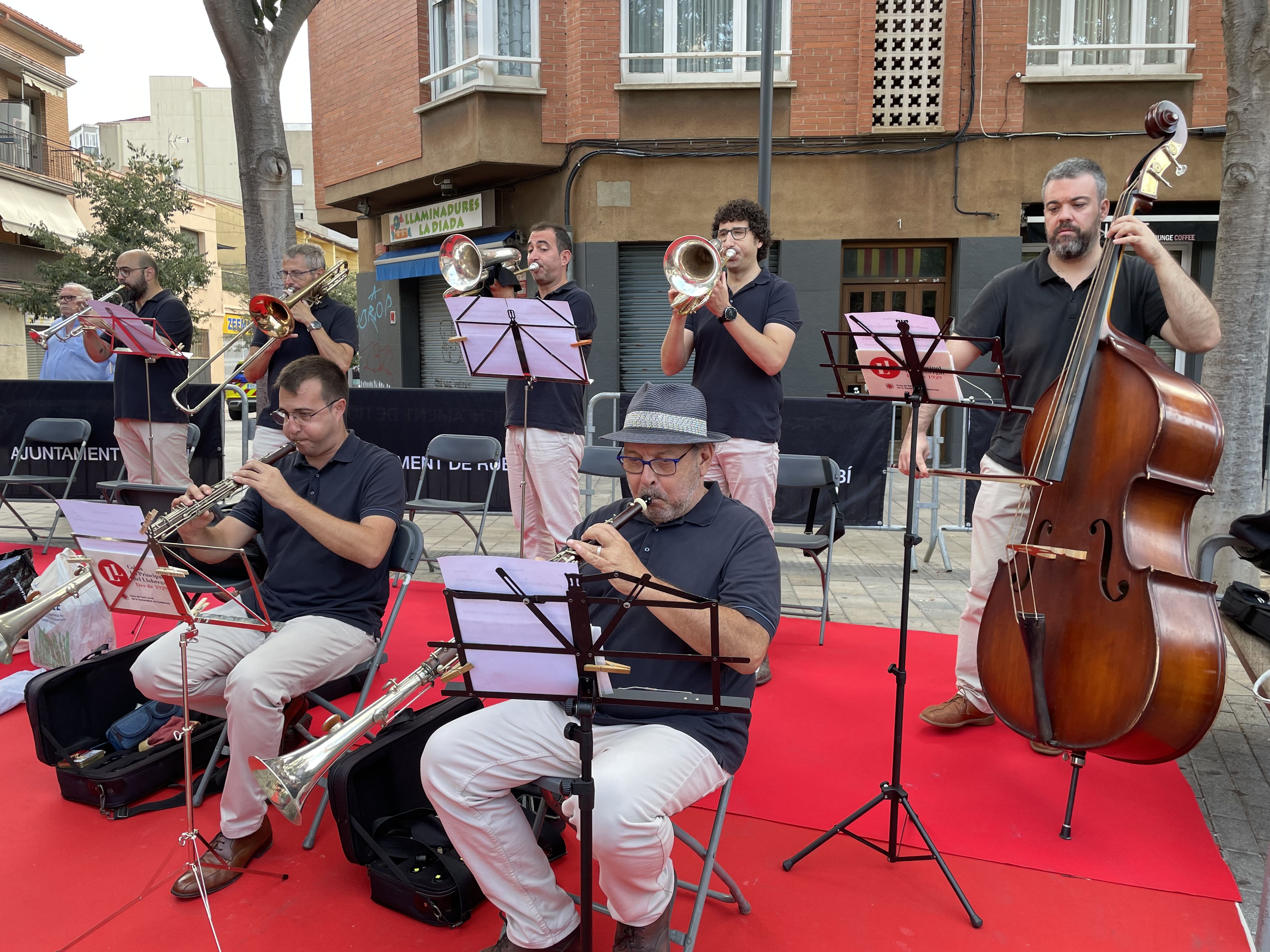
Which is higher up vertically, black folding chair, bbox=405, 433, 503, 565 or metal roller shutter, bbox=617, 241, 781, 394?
metal roller shutter, bbox=617, 241, 781, 394

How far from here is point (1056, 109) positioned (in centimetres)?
1091

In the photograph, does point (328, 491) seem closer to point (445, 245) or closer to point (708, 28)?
point (445, 245)

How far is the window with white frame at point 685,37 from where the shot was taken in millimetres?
11391

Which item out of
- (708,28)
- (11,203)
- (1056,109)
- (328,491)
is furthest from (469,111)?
(11,203)

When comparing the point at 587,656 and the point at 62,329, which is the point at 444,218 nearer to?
the point at 62,329

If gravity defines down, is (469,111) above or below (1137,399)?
above

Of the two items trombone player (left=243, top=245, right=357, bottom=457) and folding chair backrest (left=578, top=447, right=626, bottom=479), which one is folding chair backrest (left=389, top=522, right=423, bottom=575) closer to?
trombone player (left=243, top=245, right=357, bottom=457)

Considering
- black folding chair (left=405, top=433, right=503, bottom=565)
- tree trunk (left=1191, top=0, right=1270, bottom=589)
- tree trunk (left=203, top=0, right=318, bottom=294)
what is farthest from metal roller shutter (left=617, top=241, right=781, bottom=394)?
tree trunk (left=1191, top=0, right=1270, bottom=589)

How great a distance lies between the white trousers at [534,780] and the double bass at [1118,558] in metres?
1.16

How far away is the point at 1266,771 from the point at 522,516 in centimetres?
359

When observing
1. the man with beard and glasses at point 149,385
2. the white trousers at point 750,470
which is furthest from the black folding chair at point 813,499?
the man with beard and glasses at point 149,385

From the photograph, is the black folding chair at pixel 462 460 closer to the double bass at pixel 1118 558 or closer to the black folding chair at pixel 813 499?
the black folding chair at pixel 813 499

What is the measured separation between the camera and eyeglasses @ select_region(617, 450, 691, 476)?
95.2 inches

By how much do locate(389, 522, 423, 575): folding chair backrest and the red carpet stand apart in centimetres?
94
